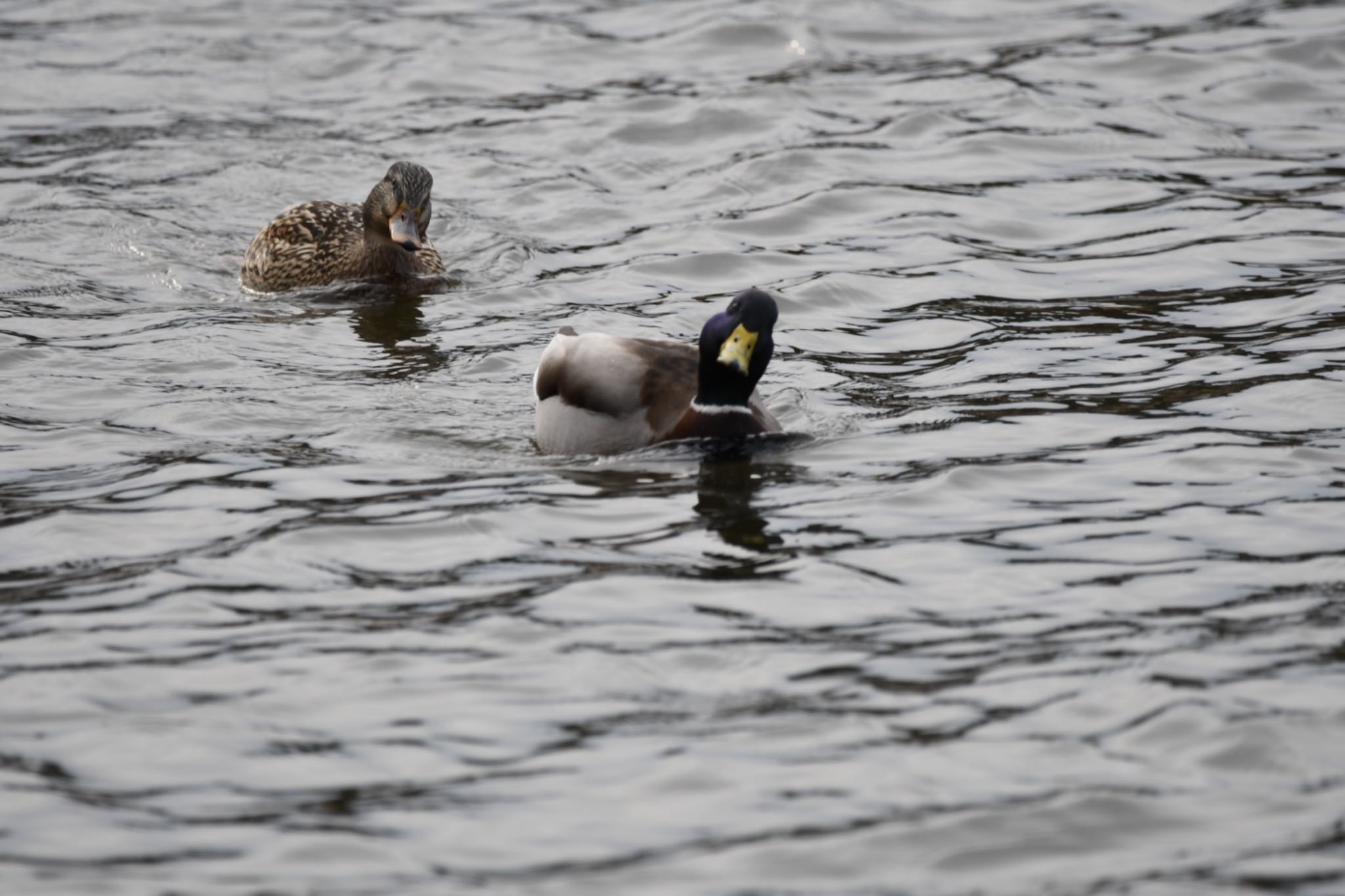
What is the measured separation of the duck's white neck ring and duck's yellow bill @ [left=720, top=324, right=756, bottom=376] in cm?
18

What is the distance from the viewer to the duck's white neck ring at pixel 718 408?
857 cm

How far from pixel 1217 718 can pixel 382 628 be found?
9.12ft

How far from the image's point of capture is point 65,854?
16.9 feet

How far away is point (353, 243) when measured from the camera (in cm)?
1266

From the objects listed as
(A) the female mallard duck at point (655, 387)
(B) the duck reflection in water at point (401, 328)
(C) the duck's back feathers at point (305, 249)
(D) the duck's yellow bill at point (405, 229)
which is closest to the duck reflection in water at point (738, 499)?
(A) the female mallard duck at point (655, 387)

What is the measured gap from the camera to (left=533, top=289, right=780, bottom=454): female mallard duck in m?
8.50

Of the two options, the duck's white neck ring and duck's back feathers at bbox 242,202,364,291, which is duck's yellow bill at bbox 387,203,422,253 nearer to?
duck's back feathers at bbox 242,202,364,291

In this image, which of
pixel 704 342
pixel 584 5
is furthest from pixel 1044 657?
pixel 584 5

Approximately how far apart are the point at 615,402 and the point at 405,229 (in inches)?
→ 146

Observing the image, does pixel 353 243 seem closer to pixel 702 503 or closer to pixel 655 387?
pixel 655 387

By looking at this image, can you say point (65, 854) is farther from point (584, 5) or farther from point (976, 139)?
point (584, 5)

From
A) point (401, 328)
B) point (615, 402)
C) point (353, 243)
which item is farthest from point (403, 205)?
point (615, 402)

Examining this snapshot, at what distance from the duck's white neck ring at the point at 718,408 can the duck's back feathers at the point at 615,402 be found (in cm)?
2

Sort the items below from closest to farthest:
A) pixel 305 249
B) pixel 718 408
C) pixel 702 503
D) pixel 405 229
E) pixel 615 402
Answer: pixel 702 503 < pixel 718 408 < pixel 615 402 < pixel 405 229 < pixel 305 249
